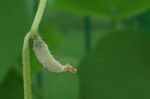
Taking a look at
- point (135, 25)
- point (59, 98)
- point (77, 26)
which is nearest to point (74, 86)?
point (59, 98)

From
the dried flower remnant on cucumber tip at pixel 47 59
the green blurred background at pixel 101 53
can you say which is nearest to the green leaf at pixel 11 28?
the green blurred background at pixel 101 53

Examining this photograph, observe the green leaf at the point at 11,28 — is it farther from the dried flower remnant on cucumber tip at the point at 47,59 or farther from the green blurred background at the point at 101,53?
the dried flower remnant on cucumber tip at the point at 47,59

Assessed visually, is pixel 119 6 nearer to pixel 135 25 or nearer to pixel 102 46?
pixel 102 46

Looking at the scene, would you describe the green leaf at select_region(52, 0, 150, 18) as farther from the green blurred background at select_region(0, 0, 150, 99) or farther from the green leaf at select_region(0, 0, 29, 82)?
the green leaf at select_region(0, 0, 29, 82)

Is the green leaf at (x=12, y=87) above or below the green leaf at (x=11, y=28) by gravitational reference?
below

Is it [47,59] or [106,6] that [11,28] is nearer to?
[106,6]

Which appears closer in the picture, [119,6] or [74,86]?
[119,6]

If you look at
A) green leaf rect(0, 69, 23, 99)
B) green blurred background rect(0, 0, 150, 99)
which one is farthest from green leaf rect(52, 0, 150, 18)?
green leaf rect(0, 69, 23, 99)
